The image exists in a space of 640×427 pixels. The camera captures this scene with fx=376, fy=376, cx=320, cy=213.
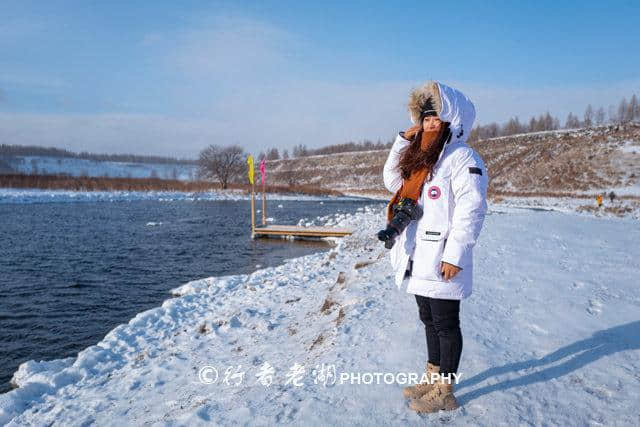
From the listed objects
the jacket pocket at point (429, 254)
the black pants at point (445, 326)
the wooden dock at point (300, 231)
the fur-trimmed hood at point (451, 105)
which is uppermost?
the fur-trimmed hood at point (451, 105)

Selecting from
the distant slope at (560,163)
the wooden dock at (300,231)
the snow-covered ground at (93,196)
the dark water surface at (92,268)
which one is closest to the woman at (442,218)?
the dark water surface at (92,268)

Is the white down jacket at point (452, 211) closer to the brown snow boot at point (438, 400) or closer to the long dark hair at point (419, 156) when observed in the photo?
the long dark hair at point (419, 156)

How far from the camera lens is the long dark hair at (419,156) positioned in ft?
8.05

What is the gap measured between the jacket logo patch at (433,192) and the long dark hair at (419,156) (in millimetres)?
82

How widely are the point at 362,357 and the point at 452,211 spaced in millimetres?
1733

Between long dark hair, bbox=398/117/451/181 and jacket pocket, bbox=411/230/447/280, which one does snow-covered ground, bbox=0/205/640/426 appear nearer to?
jacket pocket, bbox=411/230/447/280

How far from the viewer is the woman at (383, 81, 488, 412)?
232cm

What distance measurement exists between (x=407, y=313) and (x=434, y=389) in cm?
175

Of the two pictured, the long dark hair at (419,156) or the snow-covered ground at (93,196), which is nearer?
the long dark hair at (419,156)

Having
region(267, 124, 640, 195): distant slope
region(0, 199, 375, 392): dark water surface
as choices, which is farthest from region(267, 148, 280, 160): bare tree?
region(0, 199, 375, 392): dark water surface

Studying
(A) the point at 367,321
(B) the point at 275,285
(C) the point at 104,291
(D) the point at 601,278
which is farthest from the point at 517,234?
(C) the point at 104,291

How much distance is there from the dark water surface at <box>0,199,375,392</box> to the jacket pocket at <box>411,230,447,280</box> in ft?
18.5

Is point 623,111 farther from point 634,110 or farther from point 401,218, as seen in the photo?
point 401,218


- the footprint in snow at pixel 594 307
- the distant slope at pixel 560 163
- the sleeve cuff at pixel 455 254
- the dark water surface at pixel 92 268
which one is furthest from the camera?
the distant slope at pixel 560 163
